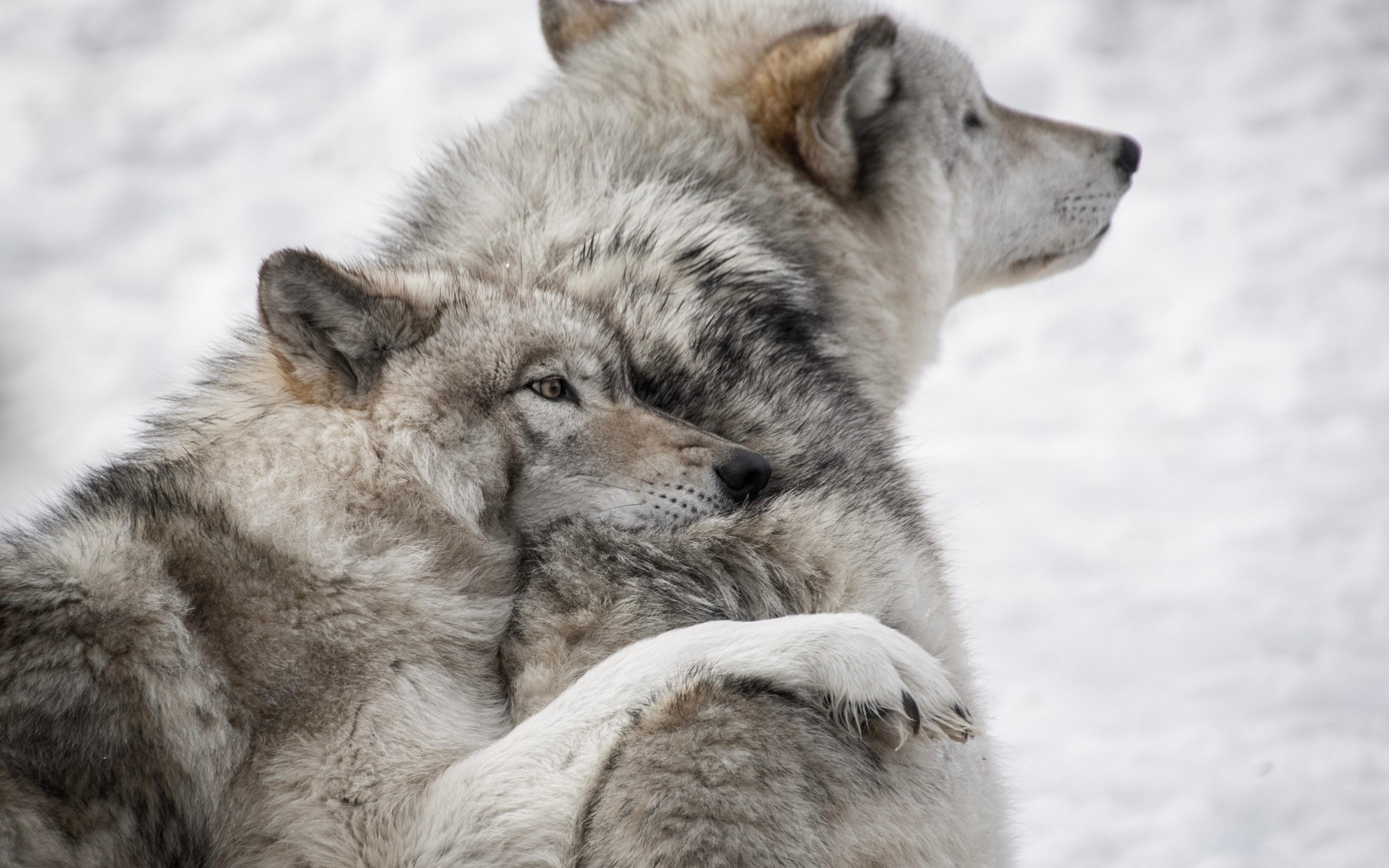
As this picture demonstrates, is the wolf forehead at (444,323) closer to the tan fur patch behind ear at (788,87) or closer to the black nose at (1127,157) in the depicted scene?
the tan fur patch behind ear at (788,87)

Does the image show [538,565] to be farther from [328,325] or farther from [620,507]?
[328,325]

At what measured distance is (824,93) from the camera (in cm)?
332

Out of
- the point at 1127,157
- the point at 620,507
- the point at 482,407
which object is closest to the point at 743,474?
the point at 620,507

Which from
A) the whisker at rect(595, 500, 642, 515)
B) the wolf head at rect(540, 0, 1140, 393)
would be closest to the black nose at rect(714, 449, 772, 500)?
the whisker at rect(595, 500, 642, 515)

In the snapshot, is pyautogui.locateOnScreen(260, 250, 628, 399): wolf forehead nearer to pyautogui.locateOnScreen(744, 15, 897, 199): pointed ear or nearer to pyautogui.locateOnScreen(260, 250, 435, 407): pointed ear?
pyautogui.locateOnScreen(260, 250, 435, 407): pointed ear

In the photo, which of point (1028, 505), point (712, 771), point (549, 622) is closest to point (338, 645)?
point (549, 622)

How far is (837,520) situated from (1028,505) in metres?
3.15

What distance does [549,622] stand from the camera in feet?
7.51

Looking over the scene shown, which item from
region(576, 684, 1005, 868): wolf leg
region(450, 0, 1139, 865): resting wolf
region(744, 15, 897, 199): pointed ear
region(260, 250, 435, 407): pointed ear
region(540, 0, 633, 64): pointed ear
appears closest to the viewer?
region(576, 684, 1005, 868): wolf leg

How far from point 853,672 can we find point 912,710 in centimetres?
12

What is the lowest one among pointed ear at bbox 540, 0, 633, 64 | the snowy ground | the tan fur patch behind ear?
the snowy ground

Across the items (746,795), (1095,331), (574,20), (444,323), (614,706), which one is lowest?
(1095,331)

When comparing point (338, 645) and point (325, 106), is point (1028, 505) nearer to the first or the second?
point (338, 645)

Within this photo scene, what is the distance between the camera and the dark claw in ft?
6.69
